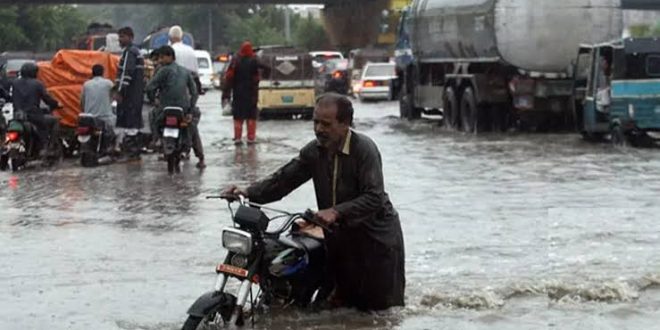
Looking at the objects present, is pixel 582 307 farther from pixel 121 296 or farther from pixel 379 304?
→ pixel 121 296

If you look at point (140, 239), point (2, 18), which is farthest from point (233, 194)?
point (2, 18)

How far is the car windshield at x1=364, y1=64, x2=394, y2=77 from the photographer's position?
5162 centimetres

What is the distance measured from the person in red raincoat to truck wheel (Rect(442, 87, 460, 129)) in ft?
24.6

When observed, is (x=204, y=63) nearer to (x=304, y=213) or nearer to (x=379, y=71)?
(x=379, y=71)

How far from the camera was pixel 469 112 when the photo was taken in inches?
1195

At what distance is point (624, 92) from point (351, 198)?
1570 cm

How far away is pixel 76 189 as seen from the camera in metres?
17.0

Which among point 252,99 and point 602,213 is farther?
→ point 252,99

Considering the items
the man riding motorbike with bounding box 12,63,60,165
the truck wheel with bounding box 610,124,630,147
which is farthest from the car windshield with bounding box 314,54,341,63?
the man riding motorbike with bounding box 12,63,60,165

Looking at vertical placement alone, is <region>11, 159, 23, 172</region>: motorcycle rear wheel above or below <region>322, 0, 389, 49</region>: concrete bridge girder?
above

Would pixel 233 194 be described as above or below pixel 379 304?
above

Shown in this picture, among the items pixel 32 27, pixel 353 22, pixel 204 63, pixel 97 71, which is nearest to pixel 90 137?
pixel 97 71

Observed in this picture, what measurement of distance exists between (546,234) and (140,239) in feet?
11.1

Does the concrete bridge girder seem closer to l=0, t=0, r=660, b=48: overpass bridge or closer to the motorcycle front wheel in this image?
l=0, t=0, r=660, b=48: overpass bridge
